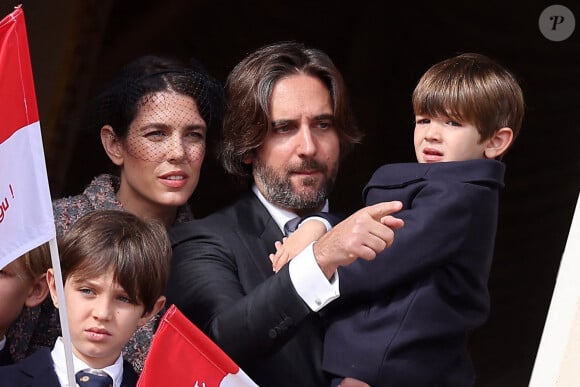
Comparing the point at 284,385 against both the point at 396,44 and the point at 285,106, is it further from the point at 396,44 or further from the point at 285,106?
the point at 396,44

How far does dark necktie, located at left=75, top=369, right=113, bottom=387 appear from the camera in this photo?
11.3 ft

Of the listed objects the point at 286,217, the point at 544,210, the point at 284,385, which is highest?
the point at 286,217

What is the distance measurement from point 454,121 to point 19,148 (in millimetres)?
1112

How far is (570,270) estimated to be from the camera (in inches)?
152

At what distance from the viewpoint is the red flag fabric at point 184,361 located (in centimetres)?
325

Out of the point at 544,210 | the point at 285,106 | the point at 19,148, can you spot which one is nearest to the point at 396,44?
the point at 544,210

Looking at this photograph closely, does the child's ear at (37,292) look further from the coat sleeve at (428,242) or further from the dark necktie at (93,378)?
the coat sleeve at (428,242)

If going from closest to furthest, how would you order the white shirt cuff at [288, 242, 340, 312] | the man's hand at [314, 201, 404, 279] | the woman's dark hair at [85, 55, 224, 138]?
1. the man's hand at [314, 201, 404, 279]
2. the white shirt cuff at [288, 242, 340, 312]
3. the woman's dark hair at [85, 55, 224, 138]

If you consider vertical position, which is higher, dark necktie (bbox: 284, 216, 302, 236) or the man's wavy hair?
the man's wavy hair

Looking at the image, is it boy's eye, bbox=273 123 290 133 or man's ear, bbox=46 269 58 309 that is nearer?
man's ear, bbox=46 269 58 309

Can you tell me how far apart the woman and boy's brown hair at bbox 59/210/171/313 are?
32 centimetres

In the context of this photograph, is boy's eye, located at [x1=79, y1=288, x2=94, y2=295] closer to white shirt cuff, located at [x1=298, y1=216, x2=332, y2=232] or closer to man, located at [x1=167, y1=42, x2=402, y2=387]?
man, located at [x1=167, y1=42, x2=402, y2=387]

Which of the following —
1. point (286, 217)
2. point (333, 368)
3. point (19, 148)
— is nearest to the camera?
point (19, 148)

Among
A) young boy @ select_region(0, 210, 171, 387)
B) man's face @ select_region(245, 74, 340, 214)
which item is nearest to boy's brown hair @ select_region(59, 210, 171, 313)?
young boy @ select_region(0, 210, 171, 387)
